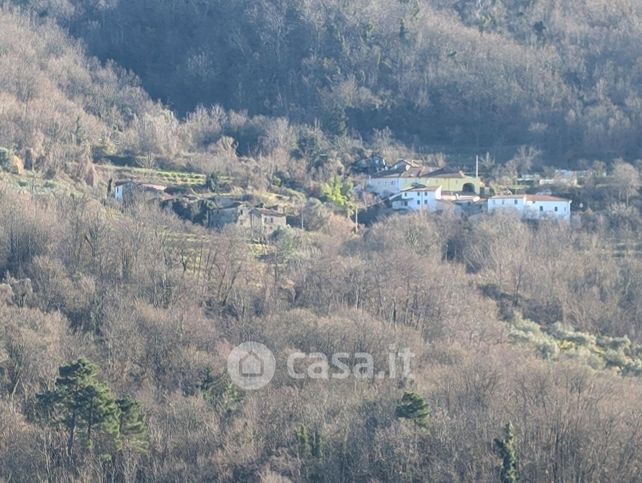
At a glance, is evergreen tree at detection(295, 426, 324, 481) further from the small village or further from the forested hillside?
the forested hillside

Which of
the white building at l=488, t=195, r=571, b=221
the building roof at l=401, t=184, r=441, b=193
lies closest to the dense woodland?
the white building at l=488, t=195, r=571, b=221

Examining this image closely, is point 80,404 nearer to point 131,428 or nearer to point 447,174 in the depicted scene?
point 131,428

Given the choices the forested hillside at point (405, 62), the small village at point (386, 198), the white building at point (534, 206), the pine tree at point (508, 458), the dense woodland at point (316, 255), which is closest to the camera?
the pine tree at point (508, 458)

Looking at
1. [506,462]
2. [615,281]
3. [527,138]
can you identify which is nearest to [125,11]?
[527,138]

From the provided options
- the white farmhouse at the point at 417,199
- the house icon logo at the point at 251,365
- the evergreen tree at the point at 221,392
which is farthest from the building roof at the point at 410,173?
the evergreen tree at the point at 221,392

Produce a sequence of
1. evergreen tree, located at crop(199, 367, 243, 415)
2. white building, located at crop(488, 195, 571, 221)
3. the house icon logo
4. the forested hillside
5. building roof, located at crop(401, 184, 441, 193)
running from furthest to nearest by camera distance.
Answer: the forested hillside → building roof, located at crop(401, 184, 441, 193) → white building, located at crop(488, 195, 571, 221) → the house icon logo → evergreen tree, located at crop(199, 367, 243, 415)

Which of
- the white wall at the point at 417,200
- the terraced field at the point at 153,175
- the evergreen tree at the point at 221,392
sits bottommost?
the evergreen tree at the point at 221,392

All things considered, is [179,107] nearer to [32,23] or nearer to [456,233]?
[32,23]

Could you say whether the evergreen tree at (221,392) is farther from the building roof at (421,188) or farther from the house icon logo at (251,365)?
the building roof at (421,188)
